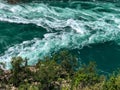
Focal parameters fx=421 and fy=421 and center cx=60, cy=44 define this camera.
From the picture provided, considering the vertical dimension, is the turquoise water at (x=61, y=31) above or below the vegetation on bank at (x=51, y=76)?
below

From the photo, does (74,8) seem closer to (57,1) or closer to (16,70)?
(57,1)

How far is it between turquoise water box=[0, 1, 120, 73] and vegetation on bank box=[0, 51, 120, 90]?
18.9ft

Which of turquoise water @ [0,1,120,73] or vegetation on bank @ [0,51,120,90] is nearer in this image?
vegetation on bank @ [0,51,120,90]

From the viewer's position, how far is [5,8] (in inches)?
1951

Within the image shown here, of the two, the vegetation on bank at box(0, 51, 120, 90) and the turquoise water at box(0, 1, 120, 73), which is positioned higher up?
the vegetation on bank at box(0, 51, 120, 90)

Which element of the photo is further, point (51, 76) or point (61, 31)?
point (61, 31)

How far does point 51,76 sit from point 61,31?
15.6m

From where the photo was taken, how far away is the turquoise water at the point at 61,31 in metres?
40.6

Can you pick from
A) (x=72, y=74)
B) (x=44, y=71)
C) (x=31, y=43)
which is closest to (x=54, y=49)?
(x=31, y=43)

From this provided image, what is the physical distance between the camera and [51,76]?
30.0 meters

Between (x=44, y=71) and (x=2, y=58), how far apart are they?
31.8ft

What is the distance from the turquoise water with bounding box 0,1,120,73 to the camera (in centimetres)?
4062

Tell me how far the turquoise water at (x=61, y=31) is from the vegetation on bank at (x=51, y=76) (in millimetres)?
5759

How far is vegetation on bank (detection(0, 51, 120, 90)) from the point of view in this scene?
28.5m
